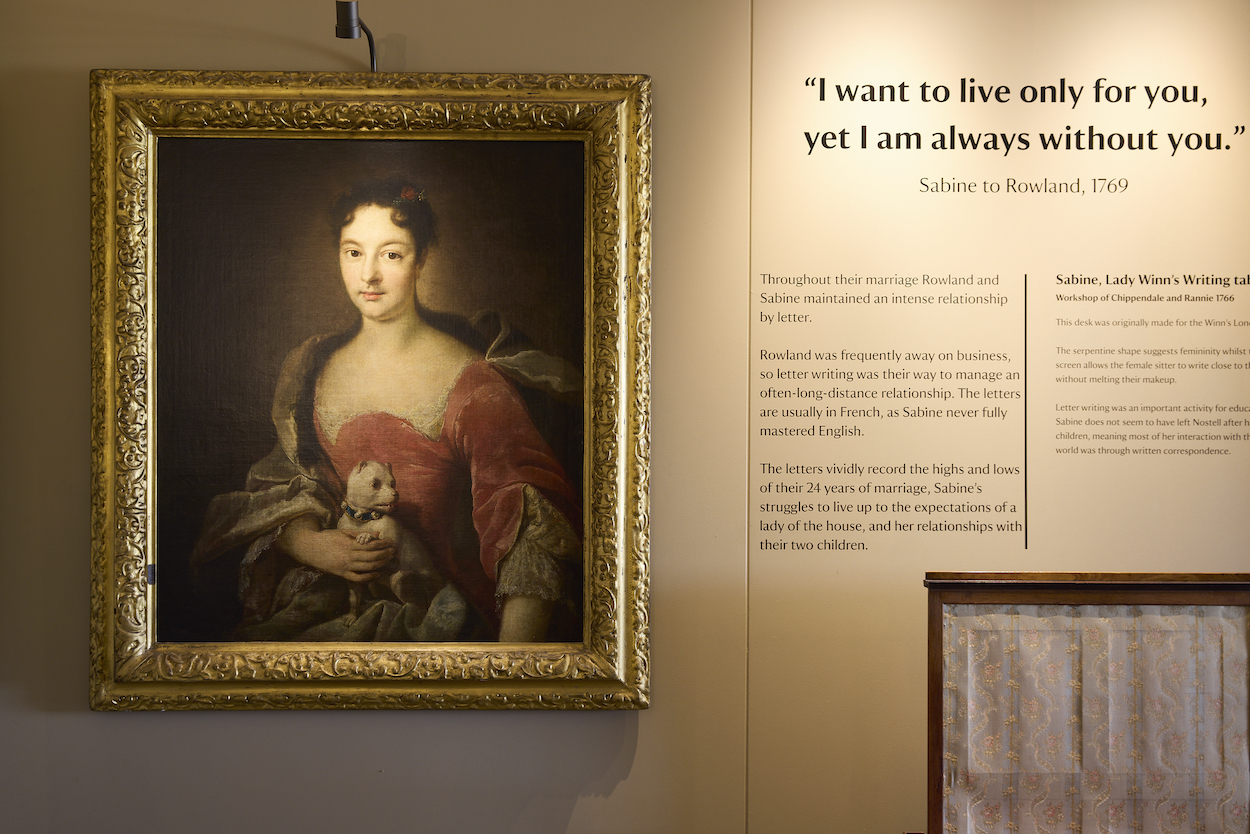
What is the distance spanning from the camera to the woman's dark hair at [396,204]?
84.8 inches

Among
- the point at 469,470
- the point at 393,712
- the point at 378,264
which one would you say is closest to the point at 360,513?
the point at 469,470

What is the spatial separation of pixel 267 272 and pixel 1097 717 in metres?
2.42

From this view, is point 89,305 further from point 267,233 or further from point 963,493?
point 963,493

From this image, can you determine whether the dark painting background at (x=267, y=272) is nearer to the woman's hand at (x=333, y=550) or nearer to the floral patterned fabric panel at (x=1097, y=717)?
the woman's hand at (x=333, y=550)

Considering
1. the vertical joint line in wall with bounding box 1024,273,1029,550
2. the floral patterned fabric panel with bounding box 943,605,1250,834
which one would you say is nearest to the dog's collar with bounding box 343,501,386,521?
the floral patterned fabric panel with bounding box 943,605,1250,834

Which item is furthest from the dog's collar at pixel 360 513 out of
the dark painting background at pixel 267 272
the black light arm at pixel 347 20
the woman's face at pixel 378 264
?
the black light arm at pixel 347 20

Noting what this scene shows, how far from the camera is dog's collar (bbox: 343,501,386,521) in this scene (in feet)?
7.11

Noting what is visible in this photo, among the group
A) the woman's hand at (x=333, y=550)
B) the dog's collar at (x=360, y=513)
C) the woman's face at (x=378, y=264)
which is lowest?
the woman's hand at (x=333, y=550)

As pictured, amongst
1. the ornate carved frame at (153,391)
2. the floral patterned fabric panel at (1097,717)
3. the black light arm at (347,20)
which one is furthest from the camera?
the ornate carved frame at (153,391)

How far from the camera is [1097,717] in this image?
1.80 m

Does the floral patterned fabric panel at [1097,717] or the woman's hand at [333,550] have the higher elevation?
the woman's hand at [333,550]

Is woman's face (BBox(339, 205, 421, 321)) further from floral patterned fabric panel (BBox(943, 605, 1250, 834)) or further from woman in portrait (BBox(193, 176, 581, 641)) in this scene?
floral patterned fabric panel (BBox(943, 605, 1250, 834))

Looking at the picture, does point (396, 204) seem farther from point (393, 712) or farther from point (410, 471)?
point (393, 712)

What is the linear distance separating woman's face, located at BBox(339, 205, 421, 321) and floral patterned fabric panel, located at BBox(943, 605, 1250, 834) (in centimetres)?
164
